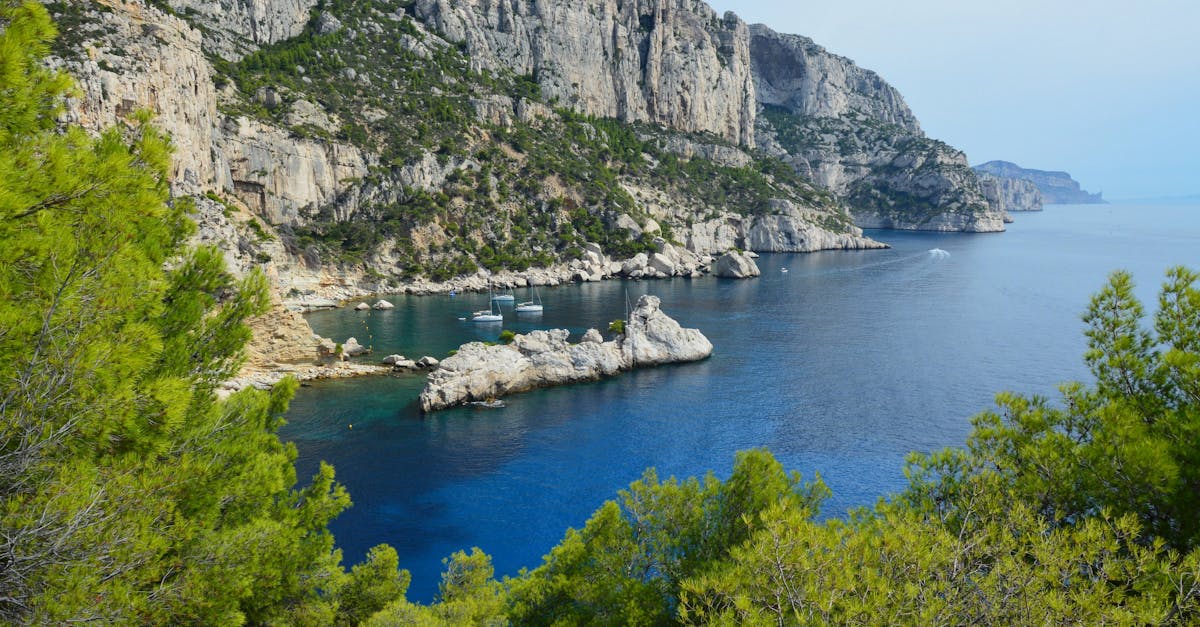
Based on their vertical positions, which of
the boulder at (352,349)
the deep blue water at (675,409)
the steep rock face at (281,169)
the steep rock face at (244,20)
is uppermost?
the steep rock face at (244,20)

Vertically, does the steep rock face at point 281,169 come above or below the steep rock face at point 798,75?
below

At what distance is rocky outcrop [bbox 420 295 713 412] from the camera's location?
127ft

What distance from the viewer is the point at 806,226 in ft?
393

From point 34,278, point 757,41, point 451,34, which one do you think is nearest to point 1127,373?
point 34,278

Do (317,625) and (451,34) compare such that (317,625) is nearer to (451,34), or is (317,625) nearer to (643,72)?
(451,34)

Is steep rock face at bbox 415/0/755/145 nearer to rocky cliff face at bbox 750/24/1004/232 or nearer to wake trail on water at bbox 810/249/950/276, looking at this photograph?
rocky cliff face at bbox 750/24/1004/232

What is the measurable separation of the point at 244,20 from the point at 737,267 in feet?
246

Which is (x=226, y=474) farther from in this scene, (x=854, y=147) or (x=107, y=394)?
(x=854, y=147)

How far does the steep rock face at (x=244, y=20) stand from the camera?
8025 centimetres

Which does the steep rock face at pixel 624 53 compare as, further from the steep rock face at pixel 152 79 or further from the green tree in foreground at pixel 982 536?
the green tree in foreground at pixel 982 536

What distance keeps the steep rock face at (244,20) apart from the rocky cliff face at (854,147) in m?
116

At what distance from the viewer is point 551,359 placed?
143 feet

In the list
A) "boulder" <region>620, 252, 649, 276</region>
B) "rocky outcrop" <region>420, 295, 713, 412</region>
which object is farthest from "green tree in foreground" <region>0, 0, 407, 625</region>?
"boulder" <region>620, 252, 649, 276</region>

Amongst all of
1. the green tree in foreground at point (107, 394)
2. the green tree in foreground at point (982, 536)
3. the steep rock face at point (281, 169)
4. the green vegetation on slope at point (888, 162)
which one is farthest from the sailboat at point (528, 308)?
the green vegetation on slope at point (888, 162)
